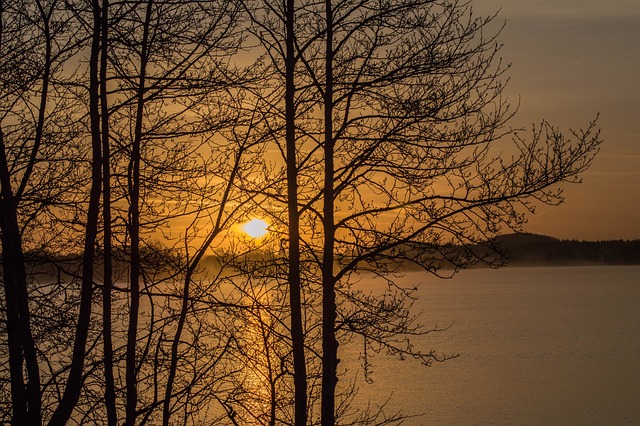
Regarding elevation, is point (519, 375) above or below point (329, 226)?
below

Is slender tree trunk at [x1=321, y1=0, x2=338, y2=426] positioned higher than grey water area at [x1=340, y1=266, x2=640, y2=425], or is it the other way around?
slender tree trunk at [x1=321, y1=0, x2=338, y2=426]

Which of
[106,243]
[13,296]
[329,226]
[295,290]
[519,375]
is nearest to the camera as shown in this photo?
[106,243]

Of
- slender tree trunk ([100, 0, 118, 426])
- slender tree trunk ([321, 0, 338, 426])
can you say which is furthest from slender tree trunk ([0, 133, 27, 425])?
slender tree trunk ([321, 0, 338, 426])

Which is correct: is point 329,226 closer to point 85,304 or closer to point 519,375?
point 85,304

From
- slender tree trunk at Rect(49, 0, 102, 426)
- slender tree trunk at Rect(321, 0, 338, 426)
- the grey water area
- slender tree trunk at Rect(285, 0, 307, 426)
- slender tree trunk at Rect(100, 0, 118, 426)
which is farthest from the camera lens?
the grey water area

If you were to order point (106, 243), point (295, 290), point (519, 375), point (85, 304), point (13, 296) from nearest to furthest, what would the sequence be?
point (85, 304) → point (106, 243) → point (13, 296) → point (295, 290) → point (519, 375)

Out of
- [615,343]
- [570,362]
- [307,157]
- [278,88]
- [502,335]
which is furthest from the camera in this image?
[502,335]

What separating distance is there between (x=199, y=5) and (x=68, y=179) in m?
3.15

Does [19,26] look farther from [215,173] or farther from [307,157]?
[307,157]

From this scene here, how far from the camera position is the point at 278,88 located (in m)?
10.3

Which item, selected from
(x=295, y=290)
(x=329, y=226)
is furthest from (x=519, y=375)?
(x=295, y=290)

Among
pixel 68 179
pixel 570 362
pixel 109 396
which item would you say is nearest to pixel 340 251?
pixel 68 179

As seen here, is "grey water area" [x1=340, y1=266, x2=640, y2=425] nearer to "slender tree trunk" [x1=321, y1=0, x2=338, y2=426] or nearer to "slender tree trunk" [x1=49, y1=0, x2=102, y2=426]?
"slender tree trunk" [x1=321, y1=0, x2=338, y2=426]

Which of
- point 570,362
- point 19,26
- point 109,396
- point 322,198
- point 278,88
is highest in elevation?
point 19,26
